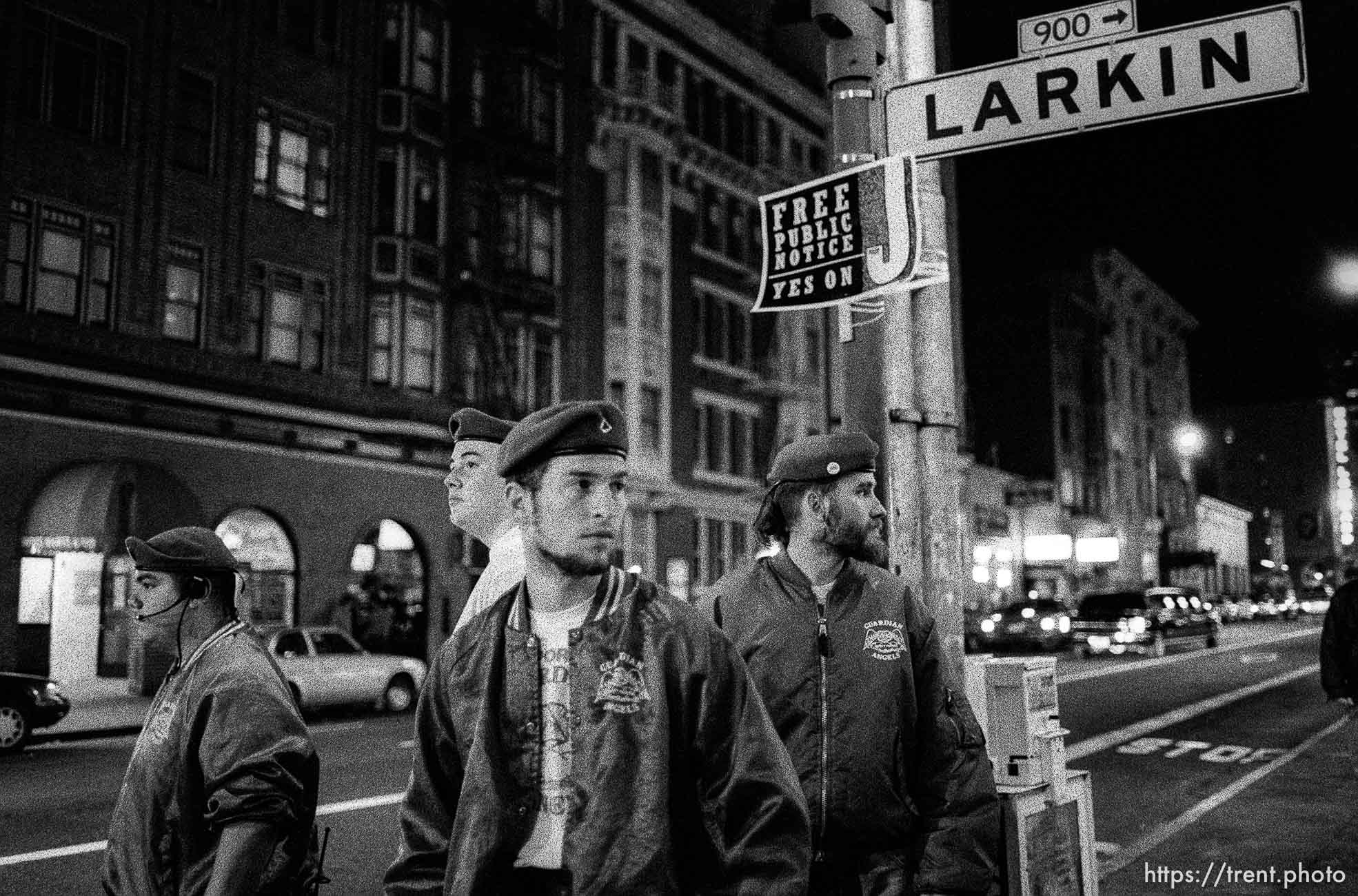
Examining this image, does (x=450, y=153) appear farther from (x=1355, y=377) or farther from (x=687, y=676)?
(x=1355, y=377)

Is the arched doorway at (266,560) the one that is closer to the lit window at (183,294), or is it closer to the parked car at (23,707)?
the lit window at (183,294)

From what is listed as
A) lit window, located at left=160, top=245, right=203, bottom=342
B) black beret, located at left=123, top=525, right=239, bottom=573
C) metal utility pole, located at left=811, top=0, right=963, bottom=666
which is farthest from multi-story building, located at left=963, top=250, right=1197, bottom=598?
black beret, located at left=123, top=525, right=239, bottom=573

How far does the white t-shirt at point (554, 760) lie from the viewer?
2393 mm

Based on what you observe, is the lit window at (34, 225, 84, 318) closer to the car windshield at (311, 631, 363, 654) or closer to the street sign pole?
the car windshield at (311, 631, 363, 654)

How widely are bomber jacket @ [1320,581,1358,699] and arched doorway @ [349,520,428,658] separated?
829 inches

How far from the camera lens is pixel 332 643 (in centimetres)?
2022

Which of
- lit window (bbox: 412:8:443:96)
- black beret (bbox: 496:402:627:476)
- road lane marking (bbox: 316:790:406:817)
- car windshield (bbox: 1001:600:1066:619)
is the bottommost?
road lane marking (bbox: 316:790:406:817)

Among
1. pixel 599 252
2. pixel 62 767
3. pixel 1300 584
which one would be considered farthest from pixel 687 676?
pixel 1300 584

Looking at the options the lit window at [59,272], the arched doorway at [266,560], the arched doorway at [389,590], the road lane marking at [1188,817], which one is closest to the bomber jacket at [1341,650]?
the road lane marking at [1188,817]

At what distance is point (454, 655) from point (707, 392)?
3598cm

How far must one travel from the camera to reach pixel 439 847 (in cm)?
247

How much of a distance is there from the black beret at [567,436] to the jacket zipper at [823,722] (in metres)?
1.34

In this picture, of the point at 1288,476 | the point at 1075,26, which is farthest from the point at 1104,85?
the point at 1288,476

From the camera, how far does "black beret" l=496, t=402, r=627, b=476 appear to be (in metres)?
2.58
